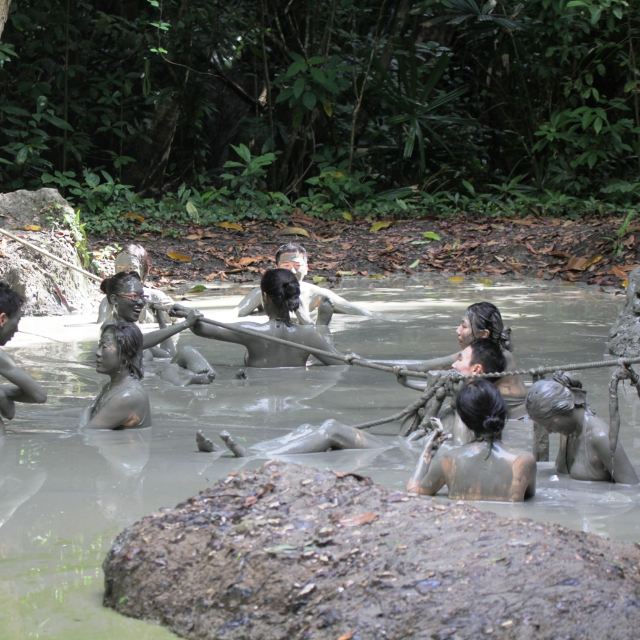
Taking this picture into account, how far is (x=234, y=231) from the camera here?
1567cm

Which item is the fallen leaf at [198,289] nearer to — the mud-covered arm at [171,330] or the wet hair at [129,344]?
the mud-covered arm at [171,330]

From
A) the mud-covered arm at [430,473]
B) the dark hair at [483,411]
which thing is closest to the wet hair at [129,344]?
the mud-covered arm at [430,473]

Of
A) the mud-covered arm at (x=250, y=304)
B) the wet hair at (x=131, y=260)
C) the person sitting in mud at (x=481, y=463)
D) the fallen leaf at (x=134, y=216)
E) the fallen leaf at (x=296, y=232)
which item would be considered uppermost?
the fallen leaf at (x=134, y=216)

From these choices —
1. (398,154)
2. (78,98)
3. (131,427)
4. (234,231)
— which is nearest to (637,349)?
(131,427)

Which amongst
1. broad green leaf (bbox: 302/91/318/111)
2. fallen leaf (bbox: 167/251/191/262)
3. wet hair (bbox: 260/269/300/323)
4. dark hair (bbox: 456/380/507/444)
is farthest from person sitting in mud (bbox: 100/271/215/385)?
broad green leaf (bbox: 302/91/318/111)

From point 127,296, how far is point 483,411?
3.89 metres

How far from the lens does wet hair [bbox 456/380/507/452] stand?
17.9 ft

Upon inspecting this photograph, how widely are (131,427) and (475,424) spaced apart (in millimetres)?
2513

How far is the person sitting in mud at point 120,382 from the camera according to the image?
717 cm

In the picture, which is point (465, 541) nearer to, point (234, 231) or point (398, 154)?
point (234, 231)

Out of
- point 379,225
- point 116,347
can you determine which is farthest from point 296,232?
point 116,347

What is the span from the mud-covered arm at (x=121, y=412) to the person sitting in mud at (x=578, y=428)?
244 centimetres

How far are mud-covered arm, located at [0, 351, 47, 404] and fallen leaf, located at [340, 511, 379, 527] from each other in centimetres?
311

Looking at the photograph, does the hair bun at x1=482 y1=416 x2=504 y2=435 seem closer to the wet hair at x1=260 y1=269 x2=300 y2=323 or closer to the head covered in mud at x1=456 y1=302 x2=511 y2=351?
the head covered in mud at x1=456 y1=302 x2=511 y2=351
